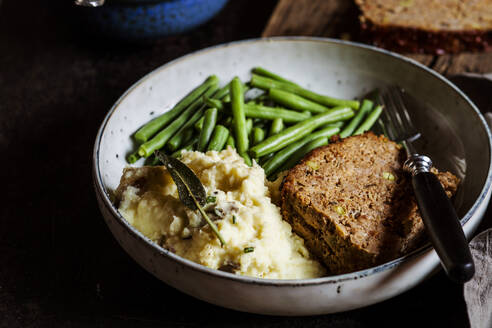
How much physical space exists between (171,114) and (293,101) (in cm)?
94

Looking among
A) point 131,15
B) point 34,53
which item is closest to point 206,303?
point 131,15

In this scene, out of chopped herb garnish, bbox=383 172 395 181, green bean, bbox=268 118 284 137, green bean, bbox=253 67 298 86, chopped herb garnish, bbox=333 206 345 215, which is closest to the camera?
chopped herb garnish, bbox=333 206 345 215

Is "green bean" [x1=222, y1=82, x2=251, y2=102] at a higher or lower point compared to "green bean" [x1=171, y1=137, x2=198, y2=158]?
higher

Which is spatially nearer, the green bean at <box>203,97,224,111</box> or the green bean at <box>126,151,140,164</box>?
the green bean at <box>126,151,140,164</box>

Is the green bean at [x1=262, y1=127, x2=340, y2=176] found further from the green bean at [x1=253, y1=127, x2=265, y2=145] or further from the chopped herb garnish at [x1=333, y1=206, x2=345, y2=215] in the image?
the chopped herb garnish at [x1=333, y1=206, x2=345, y2=215]

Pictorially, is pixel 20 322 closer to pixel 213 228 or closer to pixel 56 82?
pixel 213 228

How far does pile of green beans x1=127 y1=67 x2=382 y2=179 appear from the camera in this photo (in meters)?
3.58

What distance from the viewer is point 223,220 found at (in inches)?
106

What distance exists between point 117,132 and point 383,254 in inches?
78.2

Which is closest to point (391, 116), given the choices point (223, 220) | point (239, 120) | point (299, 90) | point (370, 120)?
point (370, 120)

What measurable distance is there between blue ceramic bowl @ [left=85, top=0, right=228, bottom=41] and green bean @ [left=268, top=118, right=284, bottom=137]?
1.70 metres

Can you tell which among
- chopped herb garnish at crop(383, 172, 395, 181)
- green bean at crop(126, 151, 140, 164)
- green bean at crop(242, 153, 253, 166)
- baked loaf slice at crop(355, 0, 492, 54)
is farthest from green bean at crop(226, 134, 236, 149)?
baked loaf slice at crop(355, 0, 492, 54)

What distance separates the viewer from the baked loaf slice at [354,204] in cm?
283

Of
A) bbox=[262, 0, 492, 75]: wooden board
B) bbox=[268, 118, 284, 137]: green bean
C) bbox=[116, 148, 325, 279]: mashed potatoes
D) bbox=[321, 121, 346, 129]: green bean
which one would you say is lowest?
bbox=[116, 148, 325, 279]: mashed potatoes
